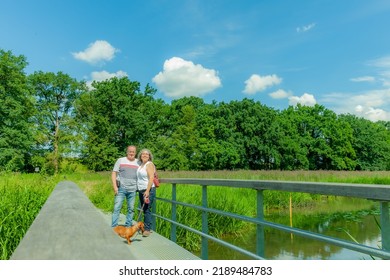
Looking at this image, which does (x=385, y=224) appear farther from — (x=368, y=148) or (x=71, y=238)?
(x=368, y=148)

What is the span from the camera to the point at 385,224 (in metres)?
1.91

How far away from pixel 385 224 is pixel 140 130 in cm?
4521

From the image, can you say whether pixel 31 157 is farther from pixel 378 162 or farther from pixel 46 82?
pixel 378 162

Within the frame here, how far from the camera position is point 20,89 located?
40188 millimetres

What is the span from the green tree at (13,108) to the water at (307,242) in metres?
31.5

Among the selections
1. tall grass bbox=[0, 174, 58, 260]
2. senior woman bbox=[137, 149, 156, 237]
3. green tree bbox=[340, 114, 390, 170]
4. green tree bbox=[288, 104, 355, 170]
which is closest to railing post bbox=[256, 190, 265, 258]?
tall grass bbox=[0, 174, 58, 260]

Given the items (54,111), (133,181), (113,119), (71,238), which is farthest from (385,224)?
(54,111)

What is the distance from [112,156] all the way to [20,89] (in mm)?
11338

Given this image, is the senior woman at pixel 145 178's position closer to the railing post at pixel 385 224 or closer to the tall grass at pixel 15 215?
the tall grass at pixel 15 215

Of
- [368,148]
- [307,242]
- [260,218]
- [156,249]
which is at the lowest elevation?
[307,242]

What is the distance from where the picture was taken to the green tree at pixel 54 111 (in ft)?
152

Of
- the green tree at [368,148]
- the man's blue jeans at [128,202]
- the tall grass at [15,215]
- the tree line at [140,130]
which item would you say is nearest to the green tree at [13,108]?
the tree line at [140,130]

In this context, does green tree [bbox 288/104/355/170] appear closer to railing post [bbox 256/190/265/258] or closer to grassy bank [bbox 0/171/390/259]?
grassy bank [bbox 0/171/390/259]

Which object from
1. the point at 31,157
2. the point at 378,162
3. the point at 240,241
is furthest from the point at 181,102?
the point at 240,241
